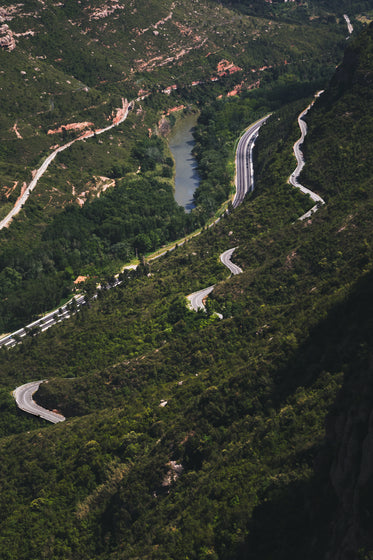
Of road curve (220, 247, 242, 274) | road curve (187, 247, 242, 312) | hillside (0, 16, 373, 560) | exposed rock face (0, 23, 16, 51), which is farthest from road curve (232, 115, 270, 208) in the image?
exposed rock face (0, 23, 16, 51)

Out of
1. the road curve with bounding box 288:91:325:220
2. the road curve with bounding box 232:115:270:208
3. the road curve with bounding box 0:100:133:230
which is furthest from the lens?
the road curve with bounding box 232:115:270:208

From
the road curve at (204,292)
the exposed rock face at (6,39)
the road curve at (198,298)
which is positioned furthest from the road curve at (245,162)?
the exposed rock face at (6,39)

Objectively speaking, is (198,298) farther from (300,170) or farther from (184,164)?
(184,164)

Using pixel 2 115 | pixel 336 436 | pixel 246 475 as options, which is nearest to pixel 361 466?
pixel 336 436

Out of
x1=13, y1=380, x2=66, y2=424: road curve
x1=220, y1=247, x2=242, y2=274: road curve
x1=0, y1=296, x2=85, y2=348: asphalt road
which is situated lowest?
x1=220, y1=247, x2=242, y2=274: road curve

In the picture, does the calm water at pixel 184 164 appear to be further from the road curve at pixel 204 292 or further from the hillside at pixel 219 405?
the road curve at pixel 204 292

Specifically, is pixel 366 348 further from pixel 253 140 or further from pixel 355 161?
pixel 253 140

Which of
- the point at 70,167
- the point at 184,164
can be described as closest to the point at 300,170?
the point at 184,164

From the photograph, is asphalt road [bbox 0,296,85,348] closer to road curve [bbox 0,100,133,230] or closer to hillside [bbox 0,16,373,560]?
hillside [bbox 0,16,373,560]
